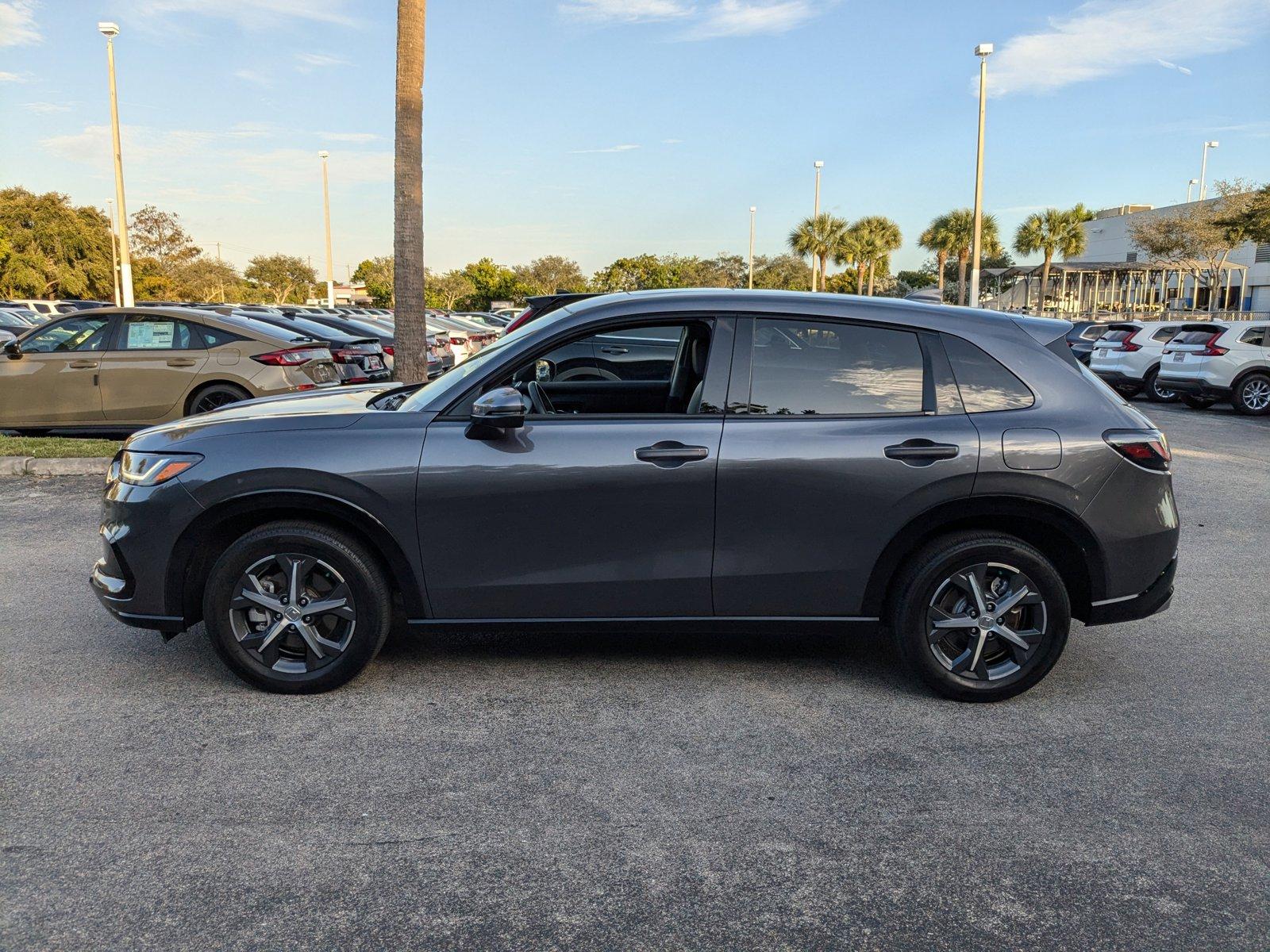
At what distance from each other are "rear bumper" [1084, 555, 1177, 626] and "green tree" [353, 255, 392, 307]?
78.4m

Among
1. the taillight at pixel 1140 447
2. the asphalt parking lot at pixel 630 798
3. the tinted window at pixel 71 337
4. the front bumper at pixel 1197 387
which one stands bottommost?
the asphalt parking lot at pixel 630 798

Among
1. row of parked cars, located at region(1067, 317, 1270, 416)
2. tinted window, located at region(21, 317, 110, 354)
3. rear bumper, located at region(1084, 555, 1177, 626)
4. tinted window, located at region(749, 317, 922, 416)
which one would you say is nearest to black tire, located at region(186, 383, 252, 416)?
tinted window, located at region(21, 317, 110, 354)

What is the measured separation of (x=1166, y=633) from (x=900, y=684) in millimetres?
1734

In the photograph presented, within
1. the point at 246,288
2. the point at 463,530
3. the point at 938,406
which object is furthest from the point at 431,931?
the point at 246,288

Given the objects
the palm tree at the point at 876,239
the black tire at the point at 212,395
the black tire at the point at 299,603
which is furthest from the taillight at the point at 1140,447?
the palm tree at the point at 876,239

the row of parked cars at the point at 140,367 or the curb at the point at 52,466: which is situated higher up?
the row of parked cars at the point at 140,367

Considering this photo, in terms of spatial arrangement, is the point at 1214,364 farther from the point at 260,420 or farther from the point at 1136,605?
the point at 260,420

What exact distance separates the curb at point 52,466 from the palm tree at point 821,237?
69.9m

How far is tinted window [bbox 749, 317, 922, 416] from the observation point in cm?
427

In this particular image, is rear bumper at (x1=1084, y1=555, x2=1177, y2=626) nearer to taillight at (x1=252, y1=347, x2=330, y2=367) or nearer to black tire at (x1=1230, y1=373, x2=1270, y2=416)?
taillight at (x1=252, y1=347, x2=330, y2=367)

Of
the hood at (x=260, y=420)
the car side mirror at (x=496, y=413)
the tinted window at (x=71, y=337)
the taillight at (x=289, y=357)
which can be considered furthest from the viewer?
the tinted window at (x=71, y=337)

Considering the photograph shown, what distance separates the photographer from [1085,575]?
14.1ft

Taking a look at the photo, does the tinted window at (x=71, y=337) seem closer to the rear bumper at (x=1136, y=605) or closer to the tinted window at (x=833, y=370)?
the tinted window at (x=833, y=370)

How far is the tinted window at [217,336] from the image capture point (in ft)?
36.0
